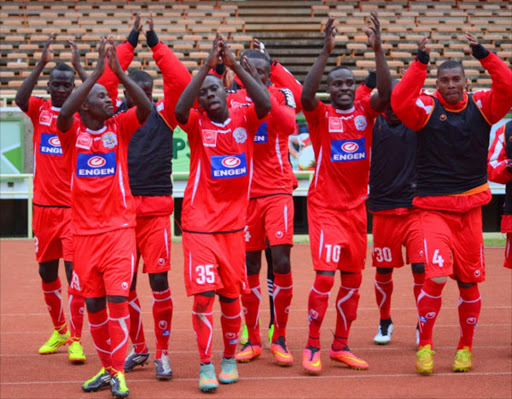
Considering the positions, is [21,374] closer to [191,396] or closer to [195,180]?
[191,396]

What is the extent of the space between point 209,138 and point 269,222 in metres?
1.09

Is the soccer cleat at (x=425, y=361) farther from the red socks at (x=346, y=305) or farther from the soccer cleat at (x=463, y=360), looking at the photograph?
the red socks at (x=346, y=305)

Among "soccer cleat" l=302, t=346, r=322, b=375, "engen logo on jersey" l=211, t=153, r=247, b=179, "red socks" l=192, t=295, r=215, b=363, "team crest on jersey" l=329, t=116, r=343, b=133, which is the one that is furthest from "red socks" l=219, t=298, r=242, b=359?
"team crest on jersey" l=329, t=116, r=343, b=133

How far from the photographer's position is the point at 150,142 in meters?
6.41

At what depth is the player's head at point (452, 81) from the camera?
607 cm

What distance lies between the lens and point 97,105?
5.64m

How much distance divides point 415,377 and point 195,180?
7.44ft

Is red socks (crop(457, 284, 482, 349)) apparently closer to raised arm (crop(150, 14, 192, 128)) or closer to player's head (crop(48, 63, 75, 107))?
raised arm (crop(150, 14, 192, 128))

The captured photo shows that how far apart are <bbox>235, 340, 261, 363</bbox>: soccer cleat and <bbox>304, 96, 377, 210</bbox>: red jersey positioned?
1.37 metres

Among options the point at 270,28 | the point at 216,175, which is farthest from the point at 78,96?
the point at 270,28

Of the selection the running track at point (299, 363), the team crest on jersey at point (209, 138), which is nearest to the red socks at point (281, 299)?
the running track at point (299, 363)

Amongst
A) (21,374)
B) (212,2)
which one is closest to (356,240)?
(21,374)

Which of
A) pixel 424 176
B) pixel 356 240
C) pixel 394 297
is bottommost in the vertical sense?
pixel 394 297

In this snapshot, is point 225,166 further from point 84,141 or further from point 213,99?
point 84,141
